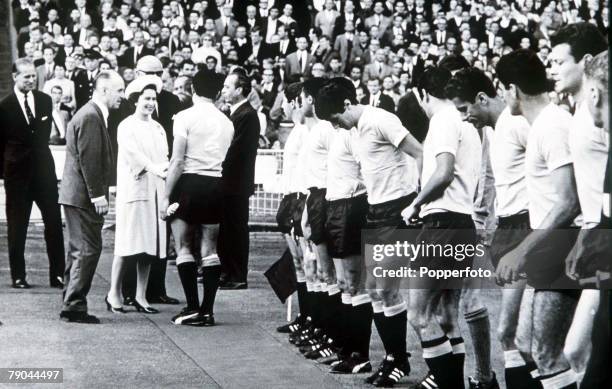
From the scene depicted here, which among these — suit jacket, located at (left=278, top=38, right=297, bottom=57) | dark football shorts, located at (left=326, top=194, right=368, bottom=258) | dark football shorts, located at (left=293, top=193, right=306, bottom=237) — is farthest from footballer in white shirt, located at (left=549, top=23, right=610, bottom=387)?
suit jacket, located at (left=278, top=38, right=297, bottom=57)

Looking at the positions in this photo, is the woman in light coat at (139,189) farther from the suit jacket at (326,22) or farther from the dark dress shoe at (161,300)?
the suit jacket at (326,22)

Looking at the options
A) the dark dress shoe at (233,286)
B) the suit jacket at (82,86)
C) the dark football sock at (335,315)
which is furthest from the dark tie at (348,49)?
the dark football sock at (335,315)

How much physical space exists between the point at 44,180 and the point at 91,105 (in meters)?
2.40

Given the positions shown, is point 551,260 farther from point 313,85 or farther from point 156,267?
point 156,267

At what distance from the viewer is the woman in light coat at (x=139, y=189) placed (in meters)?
10.1

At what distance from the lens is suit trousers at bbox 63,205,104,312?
31.5 ft

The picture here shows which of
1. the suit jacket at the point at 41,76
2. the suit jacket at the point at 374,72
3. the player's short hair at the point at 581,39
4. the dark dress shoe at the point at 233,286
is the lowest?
the dark dress shoe at the point at 233,286

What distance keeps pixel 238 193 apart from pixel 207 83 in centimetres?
263

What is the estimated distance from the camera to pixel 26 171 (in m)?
11.8

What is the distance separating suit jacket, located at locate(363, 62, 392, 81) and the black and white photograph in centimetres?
534

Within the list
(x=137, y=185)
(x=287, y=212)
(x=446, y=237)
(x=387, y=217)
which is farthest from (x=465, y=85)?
(x=137, y=185)

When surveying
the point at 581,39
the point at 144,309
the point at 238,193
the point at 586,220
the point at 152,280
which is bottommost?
the point at 144,309

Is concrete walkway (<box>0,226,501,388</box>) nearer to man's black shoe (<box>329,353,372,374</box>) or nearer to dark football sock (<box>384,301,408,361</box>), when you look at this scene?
man's black shoe (<box>329,353,372,374</box>)

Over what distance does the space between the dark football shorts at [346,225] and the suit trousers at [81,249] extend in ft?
7.67
